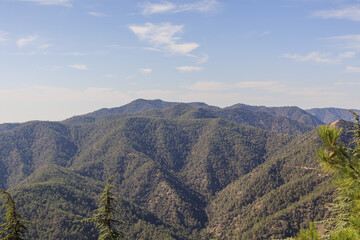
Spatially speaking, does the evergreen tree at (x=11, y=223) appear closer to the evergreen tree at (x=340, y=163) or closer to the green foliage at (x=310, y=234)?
the green foliage at (x=310, y=234)

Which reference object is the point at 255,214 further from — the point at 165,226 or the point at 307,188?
the point at 165,226

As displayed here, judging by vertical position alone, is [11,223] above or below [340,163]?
below

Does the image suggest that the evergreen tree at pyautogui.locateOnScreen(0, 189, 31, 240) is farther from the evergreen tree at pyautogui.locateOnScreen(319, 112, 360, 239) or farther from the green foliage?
the evergreen tree at pyautogui.locateOnScreen(319, 112, 360, 239)

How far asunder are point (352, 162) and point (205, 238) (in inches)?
7409

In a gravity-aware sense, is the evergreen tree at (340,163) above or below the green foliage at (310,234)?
above

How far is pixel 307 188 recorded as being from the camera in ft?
467

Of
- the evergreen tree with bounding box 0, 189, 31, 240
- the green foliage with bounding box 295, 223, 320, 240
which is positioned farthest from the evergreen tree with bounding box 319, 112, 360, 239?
the evergreen tree with bounding box 0, 189, 31, 240

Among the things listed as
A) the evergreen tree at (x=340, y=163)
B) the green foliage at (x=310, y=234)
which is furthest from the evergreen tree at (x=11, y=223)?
the evergreen tree at (x=340, y=163)

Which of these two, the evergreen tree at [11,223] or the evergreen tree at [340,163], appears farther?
the evergreen tree at [11,223]

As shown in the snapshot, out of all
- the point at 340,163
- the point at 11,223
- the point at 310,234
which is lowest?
the point at 11,223

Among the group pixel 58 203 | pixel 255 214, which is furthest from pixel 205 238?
pixel 58 203

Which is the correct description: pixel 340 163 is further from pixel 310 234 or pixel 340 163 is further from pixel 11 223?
pixel 11 223

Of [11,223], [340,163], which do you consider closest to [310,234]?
[340,163]

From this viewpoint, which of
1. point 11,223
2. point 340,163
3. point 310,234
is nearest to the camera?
point 310,234
